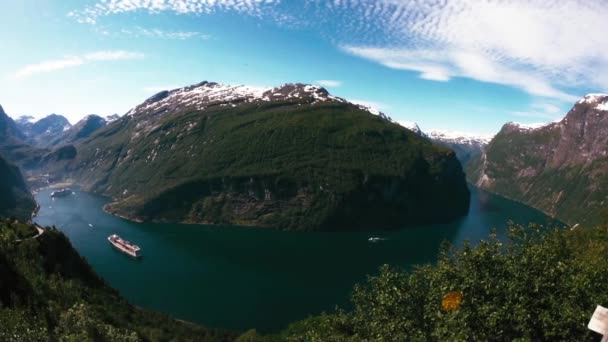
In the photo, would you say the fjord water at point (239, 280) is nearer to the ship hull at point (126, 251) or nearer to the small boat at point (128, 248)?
the ship hull at point (126, 251)

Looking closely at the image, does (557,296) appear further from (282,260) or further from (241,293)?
(282,260)

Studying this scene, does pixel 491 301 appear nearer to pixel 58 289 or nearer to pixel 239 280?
pixel 58 289

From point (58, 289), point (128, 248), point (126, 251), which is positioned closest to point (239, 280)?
point (128, 248)

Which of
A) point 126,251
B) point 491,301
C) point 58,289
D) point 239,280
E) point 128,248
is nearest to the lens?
point 491,301

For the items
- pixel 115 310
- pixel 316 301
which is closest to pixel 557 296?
pixel 115 310

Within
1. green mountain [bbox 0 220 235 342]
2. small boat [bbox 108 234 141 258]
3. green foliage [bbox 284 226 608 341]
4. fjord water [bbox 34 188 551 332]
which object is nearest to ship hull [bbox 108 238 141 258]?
small boat [bbox 108 234 141 258]

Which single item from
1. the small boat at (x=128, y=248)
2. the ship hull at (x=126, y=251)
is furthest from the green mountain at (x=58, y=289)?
the small boat at (x=128, y=248)
